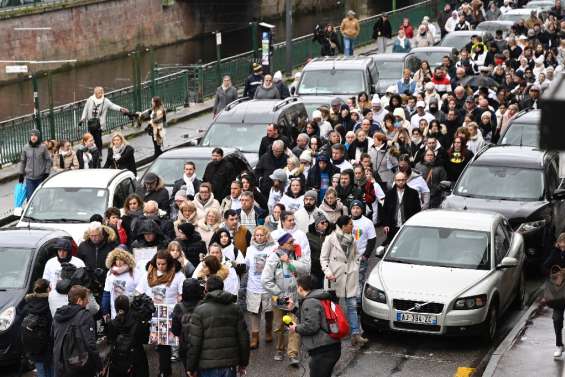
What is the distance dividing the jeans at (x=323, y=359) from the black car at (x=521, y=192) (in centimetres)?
727

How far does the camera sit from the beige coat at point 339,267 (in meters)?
15.0

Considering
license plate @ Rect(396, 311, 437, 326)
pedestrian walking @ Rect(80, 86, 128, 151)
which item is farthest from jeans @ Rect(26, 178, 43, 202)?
license plate @ Rect(396, 311, 437, 326)

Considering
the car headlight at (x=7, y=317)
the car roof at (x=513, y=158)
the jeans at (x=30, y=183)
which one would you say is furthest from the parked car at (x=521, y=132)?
the car headlight at (x=7, y=317)

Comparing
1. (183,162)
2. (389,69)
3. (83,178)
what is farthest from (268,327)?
(389,69)

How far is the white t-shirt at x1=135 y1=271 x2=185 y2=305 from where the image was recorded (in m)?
13.6

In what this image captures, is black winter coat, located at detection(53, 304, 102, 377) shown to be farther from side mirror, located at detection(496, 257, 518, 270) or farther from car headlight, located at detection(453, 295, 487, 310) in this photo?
side mirror, located at detection(496, 257, 518, 270)

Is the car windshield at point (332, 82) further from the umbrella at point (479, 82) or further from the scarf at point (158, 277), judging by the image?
the scarf at point (158, 277)

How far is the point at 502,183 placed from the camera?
19.4 meters

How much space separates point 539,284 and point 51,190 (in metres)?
7.13

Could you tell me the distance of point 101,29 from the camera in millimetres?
56062

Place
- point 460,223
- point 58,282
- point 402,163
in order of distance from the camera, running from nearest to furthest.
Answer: point 58,282
point 460,223
point 402,163

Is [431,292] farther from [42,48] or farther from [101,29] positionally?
[101,29]

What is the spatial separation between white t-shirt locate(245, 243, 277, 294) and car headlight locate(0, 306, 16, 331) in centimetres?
265

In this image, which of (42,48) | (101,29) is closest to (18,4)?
(42,48)
